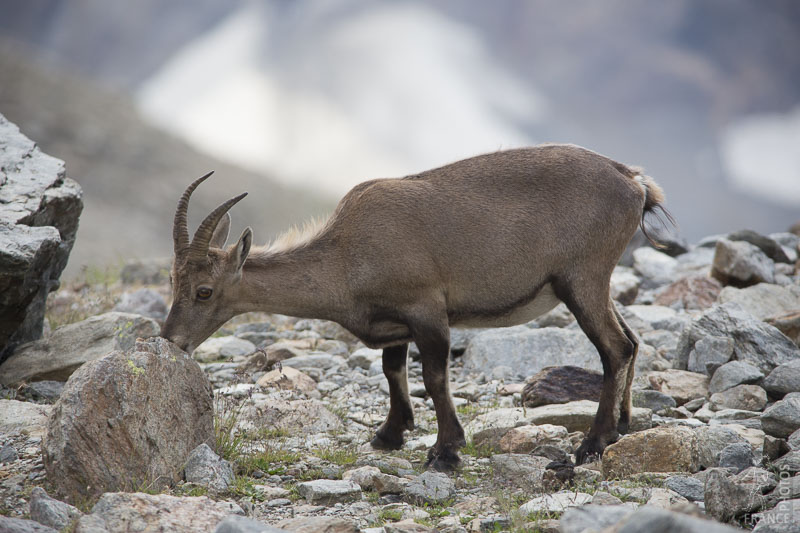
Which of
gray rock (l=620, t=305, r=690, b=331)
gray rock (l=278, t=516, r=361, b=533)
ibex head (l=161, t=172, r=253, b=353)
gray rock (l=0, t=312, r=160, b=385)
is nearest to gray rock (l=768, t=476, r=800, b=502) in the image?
gray rock (l=278, t=516, r=361, b=533)

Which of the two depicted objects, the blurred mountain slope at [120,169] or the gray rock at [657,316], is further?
the blurred mountain slope at [120,169]

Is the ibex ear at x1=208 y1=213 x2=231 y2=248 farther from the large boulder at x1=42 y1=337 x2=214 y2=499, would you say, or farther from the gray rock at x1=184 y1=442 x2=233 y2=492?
the gray rock at x1=184 y1=442 x2=233 y2=492

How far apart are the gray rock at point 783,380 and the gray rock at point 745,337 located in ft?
1.94

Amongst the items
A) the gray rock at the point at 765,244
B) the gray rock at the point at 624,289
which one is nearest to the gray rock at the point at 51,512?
the gray rock at the point at 624,289

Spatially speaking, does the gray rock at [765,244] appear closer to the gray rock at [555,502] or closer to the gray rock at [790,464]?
the gray rock at [790,464]

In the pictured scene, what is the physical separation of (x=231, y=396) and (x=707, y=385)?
497 centimetres

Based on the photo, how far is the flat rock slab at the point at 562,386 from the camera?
766 centimetres

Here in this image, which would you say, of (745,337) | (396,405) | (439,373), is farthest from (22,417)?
(745,337)

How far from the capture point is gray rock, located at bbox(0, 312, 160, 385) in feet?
25.0

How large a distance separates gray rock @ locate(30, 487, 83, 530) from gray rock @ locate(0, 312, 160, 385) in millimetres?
3009

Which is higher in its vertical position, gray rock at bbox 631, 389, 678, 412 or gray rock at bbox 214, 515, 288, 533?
gray rock at bbox 631, 389, 678, 412

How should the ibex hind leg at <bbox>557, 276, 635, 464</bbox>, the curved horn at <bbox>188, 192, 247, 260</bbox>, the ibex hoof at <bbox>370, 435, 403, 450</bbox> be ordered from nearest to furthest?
the curved horn at <bbox>188, 192, 247, 260</bbox>
the ibex hind leg at <bbox>557, 276, 635, 464</bbox>
the ibex hoof at <bbox>370, 435, 403, 450</bbox>

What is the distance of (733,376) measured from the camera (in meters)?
7.58

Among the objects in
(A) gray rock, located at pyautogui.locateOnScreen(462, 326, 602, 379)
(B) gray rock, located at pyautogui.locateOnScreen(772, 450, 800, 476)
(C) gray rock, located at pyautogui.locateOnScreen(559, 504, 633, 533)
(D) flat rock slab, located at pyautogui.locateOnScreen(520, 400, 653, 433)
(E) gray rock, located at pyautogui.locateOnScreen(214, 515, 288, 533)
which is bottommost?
(E) gray rock, located at pyautogui.locateOnScreen(214, 515, 288, 533)
